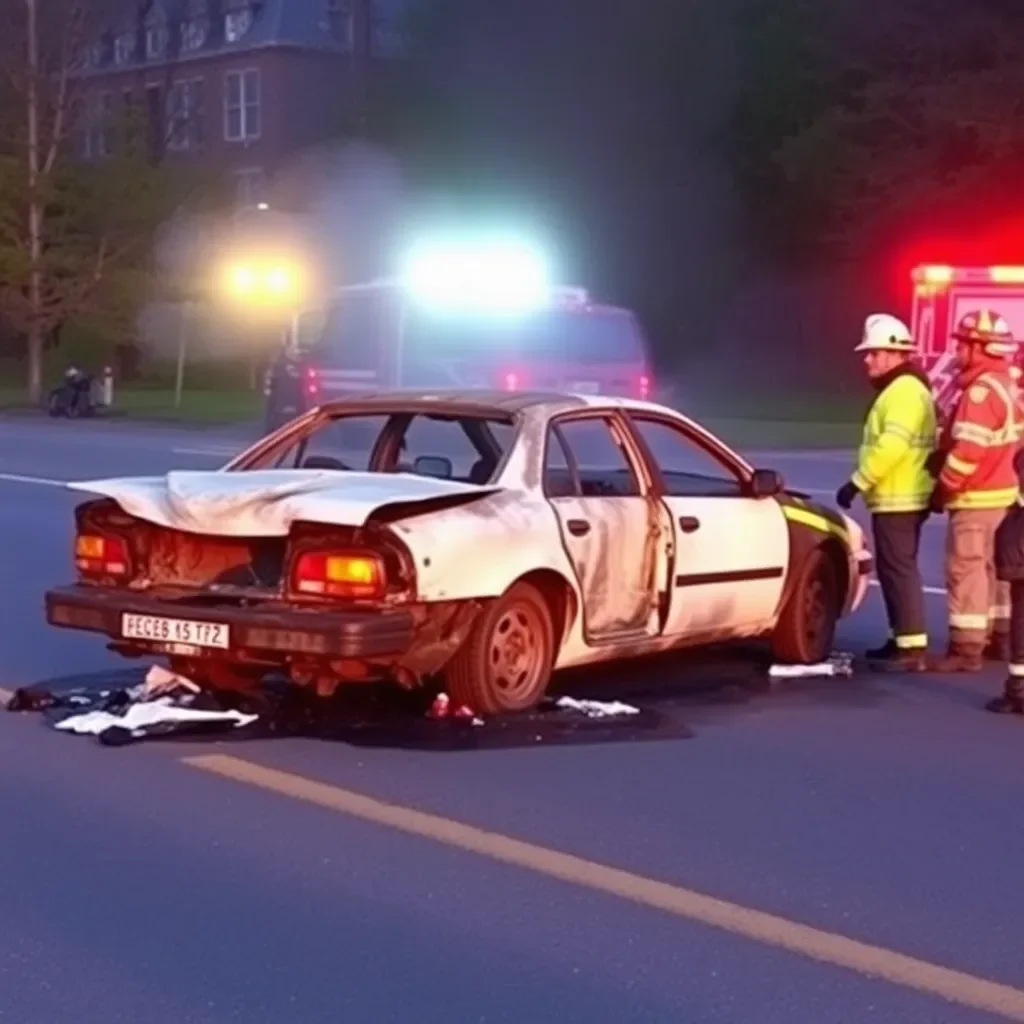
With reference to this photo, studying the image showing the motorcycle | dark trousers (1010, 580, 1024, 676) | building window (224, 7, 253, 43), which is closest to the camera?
dark trousers (1010, 580, 1024, 676)

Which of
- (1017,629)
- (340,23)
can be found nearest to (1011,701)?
(1017,629)

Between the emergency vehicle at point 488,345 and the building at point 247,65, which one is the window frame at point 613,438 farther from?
the building at point 247,65

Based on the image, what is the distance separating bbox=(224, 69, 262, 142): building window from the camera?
229ft

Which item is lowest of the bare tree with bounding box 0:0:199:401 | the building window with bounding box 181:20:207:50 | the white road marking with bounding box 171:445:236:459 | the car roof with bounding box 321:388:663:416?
the white road marking with bounding box 171:445:236:459

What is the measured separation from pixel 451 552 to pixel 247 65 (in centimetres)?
6458

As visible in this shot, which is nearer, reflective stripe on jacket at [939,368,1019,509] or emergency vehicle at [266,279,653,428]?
reflective stripe on jacket at [939,368,1019,509]

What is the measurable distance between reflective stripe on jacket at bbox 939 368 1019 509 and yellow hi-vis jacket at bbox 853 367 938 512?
0.85 ft

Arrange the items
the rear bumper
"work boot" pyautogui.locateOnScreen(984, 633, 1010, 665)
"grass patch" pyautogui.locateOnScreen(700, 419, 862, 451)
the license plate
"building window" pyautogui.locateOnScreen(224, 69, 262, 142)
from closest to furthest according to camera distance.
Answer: the rear bumper < the license plate < "work boot" pyautogui.locateOnScreen(984, 633, 1010, 665) < "grass patch" pyautogui.locateOnScreen(700, 419, 862, 451) < "building window" pyautogui.locateOnScreen(224, 69, 262, 142)

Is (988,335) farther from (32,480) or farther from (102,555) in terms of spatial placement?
(32,480)

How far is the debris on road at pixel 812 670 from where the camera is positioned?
9.87 m

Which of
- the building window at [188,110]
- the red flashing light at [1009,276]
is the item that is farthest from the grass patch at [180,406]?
the red flashing light at [1009,276]

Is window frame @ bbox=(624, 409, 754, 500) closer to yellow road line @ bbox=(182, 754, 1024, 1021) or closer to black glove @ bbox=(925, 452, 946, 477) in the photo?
black glove @ bbox=(925, 452, 946, 477)

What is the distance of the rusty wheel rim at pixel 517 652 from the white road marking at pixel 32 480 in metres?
13.1

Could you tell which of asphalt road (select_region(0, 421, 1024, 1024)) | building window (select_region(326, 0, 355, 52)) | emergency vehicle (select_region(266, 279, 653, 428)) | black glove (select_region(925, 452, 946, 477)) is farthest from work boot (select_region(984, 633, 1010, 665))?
building window (select_region(326, 0, 355, 52))
